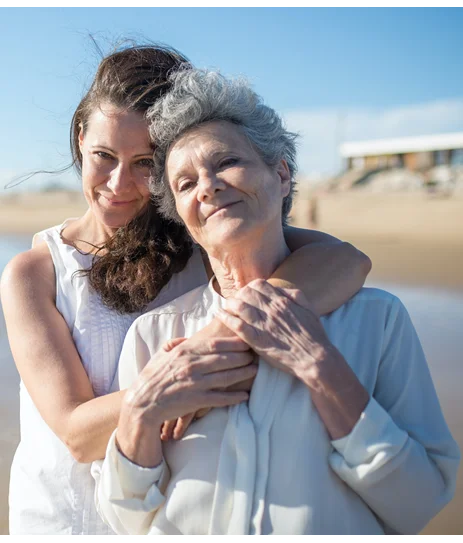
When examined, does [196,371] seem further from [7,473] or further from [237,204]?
[7,473]

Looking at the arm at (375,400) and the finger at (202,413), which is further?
the finger at (202,413)

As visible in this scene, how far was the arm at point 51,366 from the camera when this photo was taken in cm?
231

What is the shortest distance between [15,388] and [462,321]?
566 cm

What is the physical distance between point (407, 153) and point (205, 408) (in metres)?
28.3

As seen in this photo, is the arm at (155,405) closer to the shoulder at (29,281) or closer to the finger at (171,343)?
the finger at (171,343)

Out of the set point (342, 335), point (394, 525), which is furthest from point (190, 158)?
point (394, 525)

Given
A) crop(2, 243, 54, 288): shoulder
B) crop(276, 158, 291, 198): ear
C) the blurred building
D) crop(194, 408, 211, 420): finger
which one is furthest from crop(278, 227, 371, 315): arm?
the blurred building

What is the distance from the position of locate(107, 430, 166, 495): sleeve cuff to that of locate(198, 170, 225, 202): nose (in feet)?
2.81

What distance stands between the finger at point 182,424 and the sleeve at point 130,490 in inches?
4.0

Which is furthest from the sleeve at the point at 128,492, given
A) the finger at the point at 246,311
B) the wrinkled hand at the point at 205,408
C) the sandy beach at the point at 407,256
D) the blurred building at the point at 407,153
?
the blurred building at the point at 407,153

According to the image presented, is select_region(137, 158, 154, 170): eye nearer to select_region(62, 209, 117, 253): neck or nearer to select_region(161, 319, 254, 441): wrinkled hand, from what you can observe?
select_region(62, 209, 117, 253): neck

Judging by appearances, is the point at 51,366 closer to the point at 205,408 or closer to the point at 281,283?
the point at 205,408

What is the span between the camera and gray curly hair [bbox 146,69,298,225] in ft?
7.62

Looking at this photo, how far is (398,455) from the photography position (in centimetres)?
201
